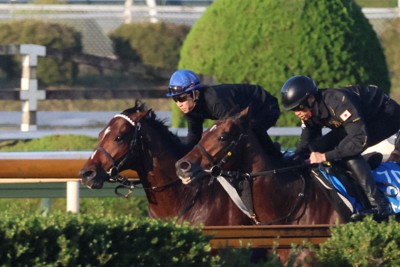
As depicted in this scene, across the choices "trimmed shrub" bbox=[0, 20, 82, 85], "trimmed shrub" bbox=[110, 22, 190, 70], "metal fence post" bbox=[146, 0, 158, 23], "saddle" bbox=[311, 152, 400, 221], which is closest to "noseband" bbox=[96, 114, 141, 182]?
"saddle" bbox=[311, 152, 400, 221]

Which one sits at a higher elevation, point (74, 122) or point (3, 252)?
point (74, 122)

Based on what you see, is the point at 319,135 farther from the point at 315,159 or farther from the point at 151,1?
the point at 151,1

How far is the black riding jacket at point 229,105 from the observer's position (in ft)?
23.9

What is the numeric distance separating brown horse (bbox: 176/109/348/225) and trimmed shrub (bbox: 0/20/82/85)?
1595 cm

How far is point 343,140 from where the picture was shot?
6879 millimetres

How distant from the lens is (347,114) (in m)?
6.86

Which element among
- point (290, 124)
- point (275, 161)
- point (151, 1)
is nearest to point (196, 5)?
point (151, 1)

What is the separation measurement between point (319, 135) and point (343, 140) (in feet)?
1.63

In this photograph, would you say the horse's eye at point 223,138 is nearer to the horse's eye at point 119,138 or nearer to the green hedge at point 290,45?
the horse's eye at point 119,138

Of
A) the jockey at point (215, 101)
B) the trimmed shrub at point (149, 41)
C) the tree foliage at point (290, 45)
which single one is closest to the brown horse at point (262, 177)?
the jockey at point (215, 101)

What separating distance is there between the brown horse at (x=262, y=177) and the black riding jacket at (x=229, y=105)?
0.29 m

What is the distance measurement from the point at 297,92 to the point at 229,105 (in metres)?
0.55

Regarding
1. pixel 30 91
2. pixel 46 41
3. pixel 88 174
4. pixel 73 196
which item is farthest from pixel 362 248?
pixel 46 41

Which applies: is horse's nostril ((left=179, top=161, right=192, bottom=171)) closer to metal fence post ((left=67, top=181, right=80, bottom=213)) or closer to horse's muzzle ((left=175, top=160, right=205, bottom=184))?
horse's muzzle ((left=175, top=160, right=205, bottom=184))
